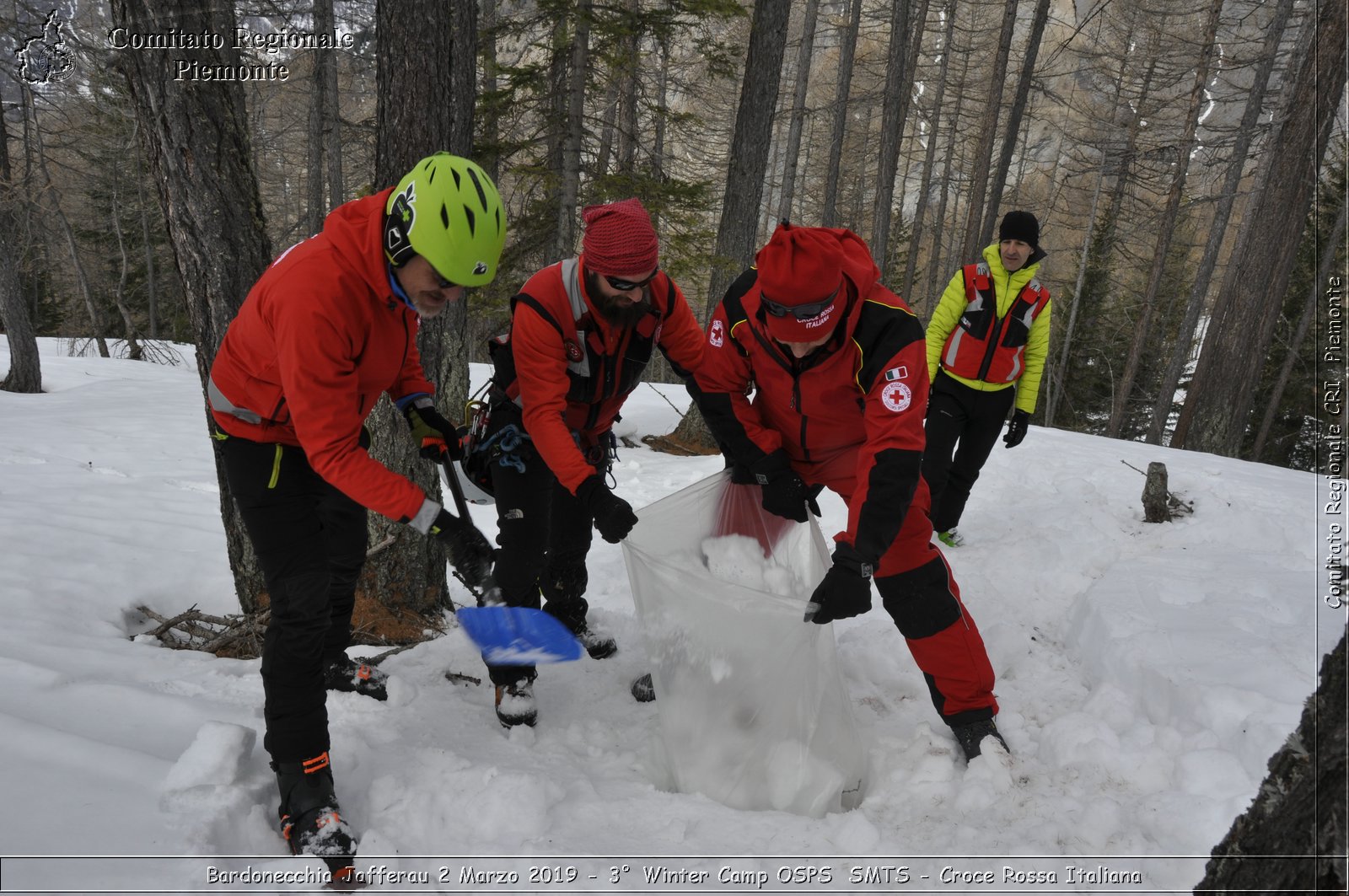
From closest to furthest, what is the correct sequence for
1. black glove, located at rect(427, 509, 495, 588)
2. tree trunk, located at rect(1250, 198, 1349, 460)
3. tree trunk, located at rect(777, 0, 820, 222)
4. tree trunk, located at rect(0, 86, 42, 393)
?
black glove, located at rect(427, 509, 495, 588)
tree trunk, located at rect(0, 86, 42, 393)
tree trunk, located at rect(1250, 198, 1349, 460)
tree trunk, located at rect(777, 0, 820, 222)

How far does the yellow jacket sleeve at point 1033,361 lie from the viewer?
417 centimetres

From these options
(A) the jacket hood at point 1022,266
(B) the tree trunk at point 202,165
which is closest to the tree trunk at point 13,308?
(B) the tree trunk at point 202,165

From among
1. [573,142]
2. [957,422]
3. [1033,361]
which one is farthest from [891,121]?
[957,422]

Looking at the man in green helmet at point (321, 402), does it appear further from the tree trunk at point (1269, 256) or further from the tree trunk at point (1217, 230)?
the tree trunk at point (1217, 230)

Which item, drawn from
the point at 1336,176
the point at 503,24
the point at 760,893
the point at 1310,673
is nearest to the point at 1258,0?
the point at 1336,176

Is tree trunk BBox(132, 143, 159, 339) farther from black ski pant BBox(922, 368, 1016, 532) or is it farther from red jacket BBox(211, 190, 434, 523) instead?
black ski pant BBox(922, 368, 1016, 532)

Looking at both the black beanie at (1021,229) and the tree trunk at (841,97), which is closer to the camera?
the black beanie at (1021,229)

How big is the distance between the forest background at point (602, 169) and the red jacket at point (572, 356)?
3.11 feet

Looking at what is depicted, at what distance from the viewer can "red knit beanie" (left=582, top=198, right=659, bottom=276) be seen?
2.36 m

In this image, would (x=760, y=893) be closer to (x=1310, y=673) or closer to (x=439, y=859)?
(x=439, y=859)

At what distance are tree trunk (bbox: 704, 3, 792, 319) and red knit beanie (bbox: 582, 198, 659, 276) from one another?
481 cm

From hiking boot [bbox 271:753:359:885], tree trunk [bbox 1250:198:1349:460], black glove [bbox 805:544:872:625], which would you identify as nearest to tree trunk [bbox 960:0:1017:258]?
tree trunk [bbox 1250:198:1349:460]

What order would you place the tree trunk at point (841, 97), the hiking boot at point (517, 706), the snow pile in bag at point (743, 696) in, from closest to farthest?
1. the snow pile in bag at point (743, 696)
2. the hiking boot at point (517, 706)
3. the tree trunk at point (841, 97)

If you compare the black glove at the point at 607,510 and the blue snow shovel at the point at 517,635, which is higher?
the black glove at the point at 607,510
